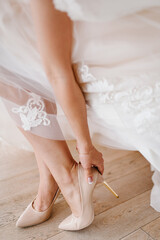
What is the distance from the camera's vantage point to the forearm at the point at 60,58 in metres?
0.62

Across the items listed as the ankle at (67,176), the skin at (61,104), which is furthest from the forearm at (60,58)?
the ankle at (67,176)

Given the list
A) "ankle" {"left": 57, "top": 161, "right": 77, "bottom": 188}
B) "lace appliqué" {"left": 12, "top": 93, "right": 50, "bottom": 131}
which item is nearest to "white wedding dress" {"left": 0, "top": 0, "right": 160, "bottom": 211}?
"lace appliqué" {"left": 12, "top": 93, "right": 50, "bottom": 131}

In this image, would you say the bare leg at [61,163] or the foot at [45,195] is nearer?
the bare leg at [61,163]

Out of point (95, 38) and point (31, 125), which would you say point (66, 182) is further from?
point (95, 38)

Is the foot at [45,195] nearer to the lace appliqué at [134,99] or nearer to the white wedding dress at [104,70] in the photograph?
the white wedding dress at [104,70]

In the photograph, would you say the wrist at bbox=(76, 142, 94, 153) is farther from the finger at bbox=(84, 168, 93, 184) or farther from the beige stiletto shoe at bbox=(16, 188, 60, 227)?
the beige stiletto shoe at bbox=(16, 188, 60, 227)

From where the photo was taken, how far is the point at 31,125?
794mm

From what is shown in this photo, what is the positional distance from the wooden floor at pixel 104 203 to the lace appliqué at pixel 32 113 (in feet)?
1.28

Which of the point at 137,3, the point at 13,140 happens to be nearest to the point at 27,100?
the point at 13,140

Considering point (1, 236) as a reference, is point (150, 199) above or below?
below

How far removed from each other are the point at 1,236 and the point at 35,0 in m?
0.75

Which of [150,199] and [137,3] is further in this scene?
[150,199]

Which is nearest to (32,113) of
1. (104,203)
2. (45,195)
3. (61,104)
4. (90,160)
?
(61,104)

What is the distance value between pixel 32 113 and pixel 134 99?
0.31 meters
